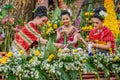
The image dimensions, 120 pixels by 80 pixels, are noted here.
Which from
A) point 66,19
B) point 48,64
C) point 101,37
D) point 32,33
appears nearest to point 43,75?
point 48,64

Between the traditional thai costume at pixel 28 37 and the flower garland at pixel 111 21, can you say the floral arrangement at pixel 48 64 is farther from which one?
the flower garland at pixel 111 21

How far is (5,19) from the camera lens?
8.95m

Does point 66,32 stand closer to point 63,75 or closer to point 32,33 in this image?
point 32,33

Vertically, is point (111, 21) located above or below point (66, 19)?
below

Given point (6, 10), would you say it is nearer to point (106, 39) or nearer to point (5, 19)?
point (5, 19)

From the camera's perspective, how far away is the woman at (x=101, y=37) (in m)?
5.81

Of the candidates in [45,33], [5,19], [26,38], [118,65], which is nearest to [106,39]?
[118,65]

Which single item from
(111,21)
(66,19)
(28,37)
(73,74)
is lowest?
(73,74)

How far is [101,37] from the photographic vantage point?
6043 mm

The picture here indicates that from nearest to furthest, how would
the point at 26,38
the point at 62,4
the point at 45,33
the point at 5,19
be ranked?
the point at 26,38 → the point at 45,33 → the point at 5,19 → the point at 62,4

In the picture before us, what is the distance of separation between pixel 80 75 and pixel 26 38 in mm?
1620

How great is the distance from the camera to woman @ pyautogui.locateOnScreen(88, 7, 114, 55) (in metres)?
5.81

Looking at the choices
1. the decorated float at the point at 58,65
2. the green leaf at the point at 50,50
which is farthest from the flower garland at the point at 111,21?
the green leaf at the point at 50,50

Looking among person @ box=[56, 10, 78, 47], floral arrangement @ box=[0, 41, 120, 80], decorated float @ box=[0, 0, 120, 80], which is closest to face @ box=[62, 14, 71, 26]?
person @ box=[56, 10, 78, 47]
